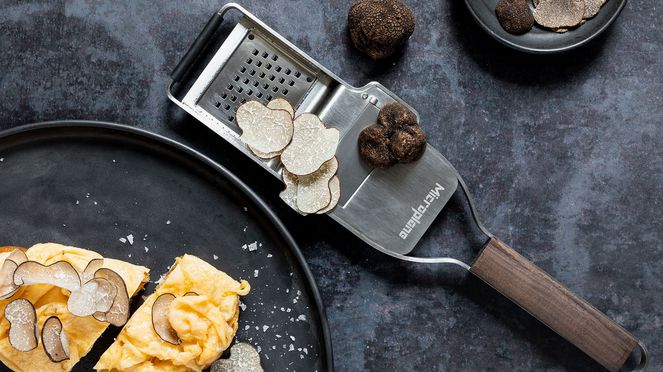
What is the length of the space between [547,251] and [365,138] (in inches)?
44.2

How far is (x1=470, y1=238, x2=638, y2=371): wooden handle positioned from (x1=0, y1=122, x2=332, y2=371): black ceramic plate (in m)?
0.89

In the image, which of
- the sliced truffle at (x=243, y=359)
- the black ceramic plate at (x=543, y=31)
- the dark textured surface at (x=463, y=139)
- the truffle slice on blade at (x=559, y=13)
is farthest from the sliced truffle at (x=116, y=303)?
the truffle slice on blade at (x=559, y=13)

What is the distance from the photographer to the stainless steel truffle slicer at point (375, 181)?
3229 mm

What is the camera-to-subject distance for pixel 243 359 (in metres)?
3.27

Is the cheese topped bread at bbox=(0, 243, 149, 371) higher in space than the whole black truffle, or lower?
lower

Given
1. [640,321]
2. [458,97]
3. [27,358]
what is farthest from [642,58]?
[27,358]

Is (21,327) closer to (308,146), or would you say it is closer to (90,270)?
(90,270)

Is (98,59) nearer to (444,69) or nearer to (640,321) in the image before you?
(444,69)

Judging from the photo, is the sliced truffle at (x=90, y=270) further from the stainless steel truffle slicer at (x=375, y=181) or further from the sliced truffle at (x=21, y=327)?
the stainless steel truffle slicer at (x=375, y=181)

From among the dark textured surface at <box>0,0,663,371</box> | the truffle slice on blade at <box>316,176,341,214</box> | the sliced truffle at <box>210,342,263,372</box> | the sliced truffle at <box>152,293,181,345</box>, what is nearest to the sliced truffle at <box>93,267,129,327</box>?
the sliced truffle at <box>152,293,181,345</box>

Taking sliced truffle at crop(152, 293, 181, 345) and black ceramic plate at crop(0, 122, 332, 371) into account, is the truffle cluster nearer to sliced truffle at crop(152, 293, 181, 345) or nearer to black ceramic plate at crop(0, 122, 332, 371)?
black ceramic plate at crop(0, 122, 332, 371)

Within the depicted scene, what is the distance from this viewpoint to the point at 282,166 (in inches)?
126

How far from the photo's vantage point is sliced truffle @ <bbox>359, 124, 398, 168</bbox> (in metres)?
3.17

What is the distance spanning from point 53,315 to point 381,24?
79.7 inches
